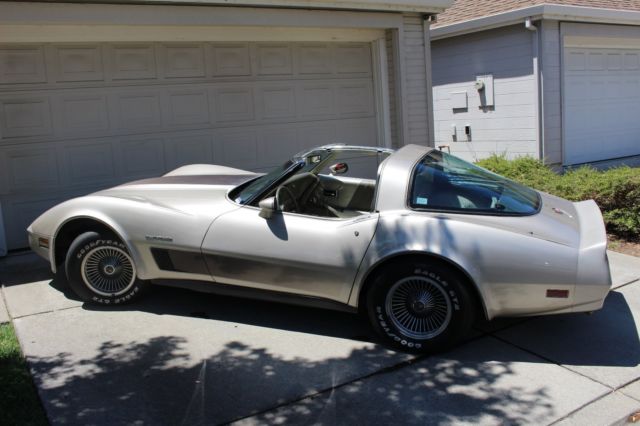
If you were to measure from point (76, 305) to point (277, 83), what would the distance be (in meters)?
4.56

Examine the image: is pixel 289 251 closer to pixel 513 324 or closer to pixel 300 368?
pixel 300 368

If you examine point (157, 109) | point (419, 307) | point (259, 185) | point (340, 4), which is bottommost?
point (419, 307)

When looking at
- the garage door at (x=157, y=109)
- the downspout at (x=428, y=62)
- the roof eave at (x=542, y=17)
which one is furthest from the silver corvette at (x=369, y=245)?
the roof eave at (x=542, y=17)

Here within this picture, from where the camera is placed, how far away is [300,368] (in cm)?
407

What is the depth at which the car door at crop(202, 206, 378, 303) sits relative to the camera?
14.1 ft

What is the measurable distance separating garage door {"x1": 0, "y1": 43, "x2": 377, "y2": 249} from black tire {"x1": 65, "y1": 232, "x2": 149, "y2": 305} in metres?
2.48

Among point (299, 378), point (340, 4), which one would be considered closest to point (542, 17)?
point (340, 4)

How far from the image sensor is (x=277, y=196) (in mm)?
4574

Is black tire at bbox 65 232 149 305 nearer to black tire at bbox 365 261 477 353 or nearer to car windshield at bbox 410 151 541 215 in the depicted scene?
black tire at bbox 365 261 477 353

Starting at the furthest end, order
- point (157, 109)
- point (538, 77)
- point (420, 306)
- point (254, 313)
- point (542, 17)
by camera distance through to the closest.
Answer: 1. point (538, 77)
2. point (542, 17)
3. point (157, 109)
4. point (254, 313)
5. point (420, 306)

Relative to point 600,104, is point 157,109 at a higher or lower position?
higher

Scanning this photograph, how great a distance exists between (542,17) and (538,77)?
1.03 m

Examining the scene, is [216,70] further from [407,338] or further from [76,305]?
[407,338]

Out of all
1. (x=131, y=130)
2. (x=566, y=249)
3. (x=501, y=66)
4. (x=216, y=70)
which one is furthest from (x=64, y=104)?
(x=501, y=66)
